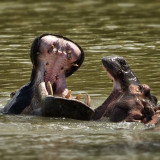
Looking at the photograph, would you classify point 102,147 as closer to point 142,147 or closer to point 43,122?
point 142,147

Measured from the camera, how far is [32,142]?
28.8ft

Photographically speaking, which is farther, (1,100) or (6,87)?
(6,87)

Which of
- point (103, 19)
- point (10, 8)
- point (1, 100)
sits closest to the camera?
point (1, 100)

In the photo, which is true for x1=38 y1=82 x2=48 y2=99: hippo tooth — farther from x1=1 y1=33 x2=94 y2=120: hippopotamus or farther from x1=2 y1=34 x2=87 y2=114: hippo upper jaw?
x1=2 y1=34 x2=87 y2=114: hippo upper jaw

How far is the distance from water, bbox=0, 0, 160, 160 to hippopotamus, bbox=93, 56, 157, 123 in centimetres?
17

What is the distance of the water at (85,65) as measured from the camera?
27.6ft

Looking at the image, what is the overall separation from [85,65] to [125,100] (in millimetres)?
5214

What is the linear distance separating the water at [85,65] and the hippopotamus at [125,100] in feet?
0.57

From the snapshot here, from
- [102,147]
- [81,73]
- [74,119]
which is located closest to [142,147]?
[102,147]

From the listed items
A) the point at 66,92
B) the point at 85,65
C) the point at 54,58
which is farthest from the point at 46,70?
the point at 85,65

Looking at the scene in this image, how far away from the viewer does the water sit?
842 cm

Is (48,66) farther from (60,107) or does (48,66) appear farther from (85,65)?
(85,65)

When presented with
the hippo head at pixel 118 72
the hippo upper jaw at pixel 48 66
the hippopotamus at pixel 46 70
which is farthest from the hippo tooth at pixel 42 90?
the hippo head at pixel 118 72

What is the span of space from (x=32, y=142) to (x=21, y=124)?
120 centimetres
